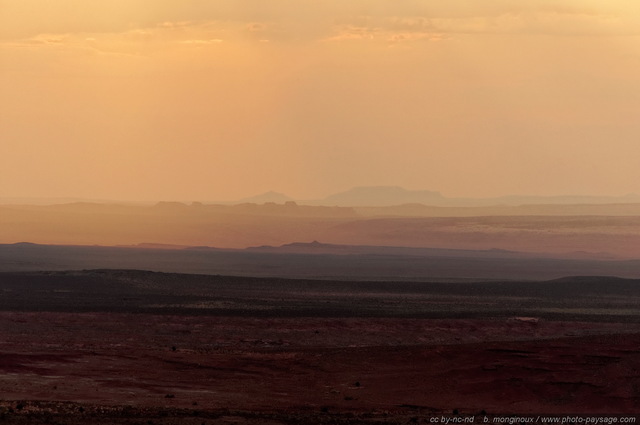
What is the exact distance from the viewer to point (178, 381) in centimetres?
3641

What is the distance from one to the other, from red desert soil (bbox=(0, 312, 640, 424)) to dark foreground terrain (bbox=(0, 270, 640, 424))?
8 centimetres

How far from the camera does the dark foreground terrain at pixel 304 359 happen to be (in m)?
31.3

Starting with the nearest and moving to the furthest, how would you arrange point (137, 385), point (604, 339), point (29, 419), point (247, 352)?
point (29, 419) < point (137, 385) < point (604, 339) < point (247, 352)

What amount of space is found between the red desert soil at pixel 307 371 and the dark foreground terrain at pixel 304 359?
0.27 feet

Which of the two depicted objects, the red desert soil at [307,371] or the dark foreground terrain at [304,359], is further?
the red desert soil at [307,371]

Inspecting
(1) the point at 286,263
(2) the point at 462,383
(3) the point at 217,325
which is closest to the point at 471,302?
(3) the point at 217,325

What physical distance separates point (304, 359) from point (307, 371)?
2817 millimetres

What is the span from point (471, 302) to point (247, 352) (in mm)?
29348

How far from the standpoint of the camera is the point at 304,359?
140ft

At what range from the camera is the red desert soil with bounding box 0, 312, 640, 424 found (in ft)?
107

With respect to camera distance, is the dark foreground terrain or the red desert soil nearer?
the dark foreground terrain

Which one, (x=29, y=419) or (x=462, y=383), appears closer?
(x=29, y=419)

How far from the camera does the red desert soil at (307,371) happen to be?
32.5 meters

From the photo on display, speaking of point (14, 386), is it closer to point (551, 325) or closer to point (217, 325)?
point (217, 325)
